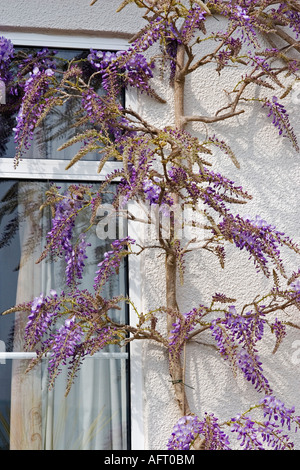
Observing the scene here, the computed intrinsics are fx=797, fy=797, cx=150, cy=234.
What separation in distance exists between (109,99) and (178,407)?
159 cm

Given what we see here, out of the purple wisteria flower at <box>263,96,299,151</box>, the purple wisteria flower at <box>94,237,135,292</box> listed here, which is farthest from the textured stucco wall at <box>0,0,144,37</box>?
the purple wisteria flower at <box>94,237,135,292</box>

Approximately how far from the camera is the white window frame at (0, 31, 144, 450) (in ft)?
12.9

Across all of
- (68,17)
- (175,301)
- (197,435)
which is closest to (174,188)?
(175,301)

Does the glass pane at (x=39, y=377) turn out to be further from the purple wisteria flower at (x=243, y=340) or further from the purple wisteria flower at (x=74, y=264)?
the purple wisteria flower at (x=243, y=340)

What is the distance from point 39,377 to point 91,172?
1094 mm

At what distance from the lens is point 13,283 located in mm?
4023

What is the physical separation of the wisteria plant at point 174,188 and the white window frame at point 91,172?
0.24 ft

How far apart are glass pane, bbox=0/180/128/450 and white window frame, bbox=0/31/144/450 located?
6cm

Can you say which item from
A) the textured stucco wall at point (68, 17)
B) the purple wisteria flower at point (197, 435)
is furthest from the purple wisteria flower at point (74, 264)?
the textured stucco wall at point (68, 17)

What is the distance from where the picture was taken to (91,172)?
4203 millimetres

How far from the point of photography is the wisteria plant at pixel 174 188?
365 centimetres

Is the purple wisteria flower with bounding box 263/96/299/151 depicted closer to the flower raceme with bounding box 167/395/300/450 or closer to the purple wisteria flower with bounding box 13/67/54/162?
the purple wisteria flower with bounding box 13/67/54/162

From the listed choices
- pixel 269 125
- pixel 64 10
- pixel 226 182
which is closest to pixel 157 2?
pixel 64 10
